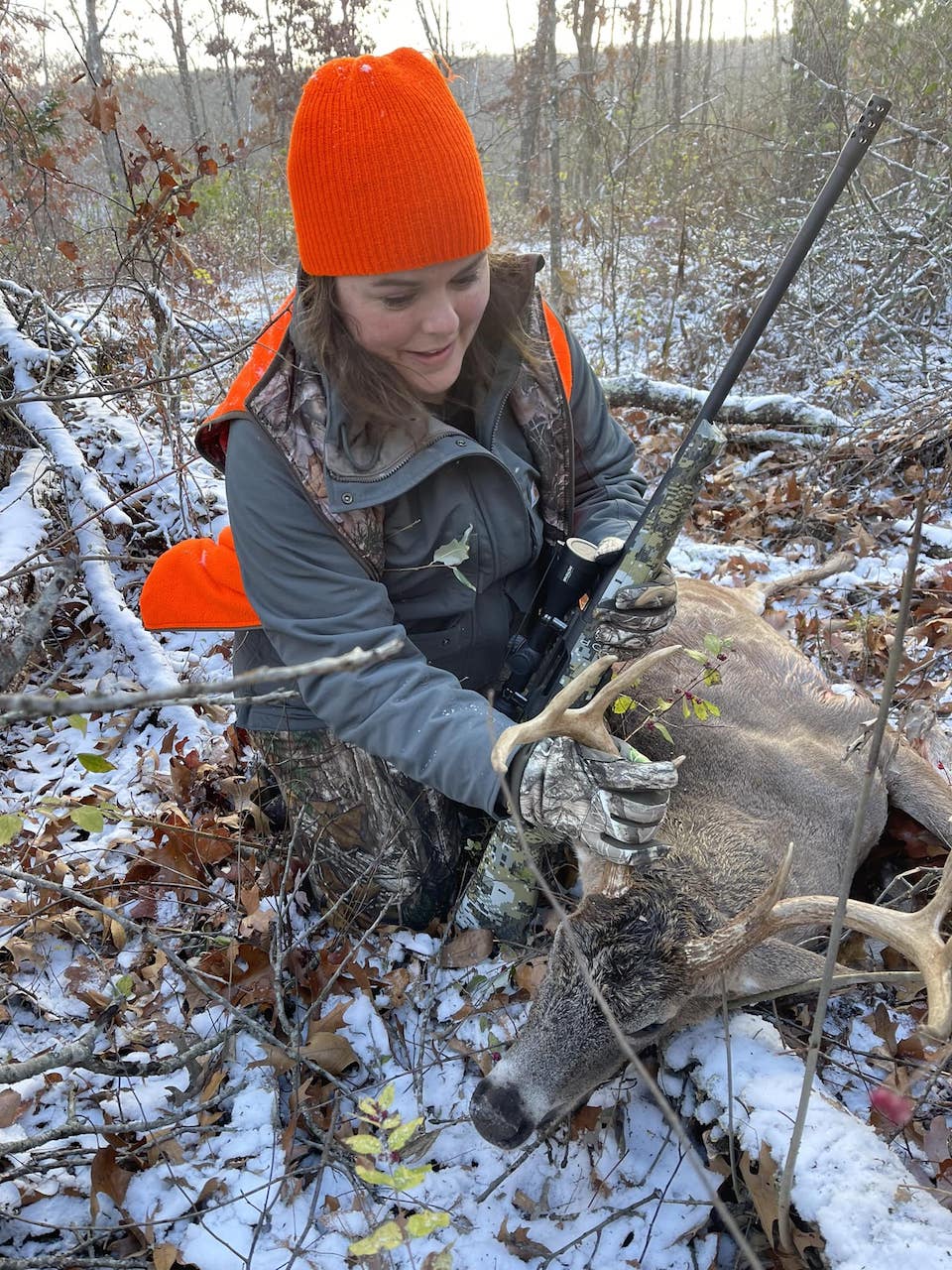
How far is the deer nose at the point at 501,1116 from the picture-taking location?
235 cm

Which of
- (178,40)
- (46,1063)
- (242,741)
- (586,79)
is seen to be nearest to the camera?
(46,1063)

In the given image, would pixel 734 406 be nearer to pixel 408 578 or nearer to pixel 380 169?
pixel 408 578

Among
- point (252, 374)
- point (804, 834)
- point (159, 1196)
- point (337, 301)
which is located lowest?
point (159, 1196)

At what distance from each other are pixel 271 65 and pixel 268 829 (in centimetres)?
1532

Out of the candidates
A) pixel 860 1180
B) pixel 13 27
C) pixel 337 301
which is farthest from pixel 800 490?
pixel 13 27

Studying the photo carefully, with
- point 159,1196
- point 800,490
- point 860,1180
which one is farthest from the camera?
point 800,490

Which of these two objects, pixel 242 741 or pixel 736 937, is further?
pixel 242 741

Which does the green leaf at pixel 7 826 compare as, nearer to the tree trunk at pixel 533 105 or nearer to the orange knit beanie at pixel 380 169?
the orange knit beanie at pixel 380 169

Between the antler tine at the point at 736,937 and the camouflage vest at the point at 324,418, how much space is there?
147 centimetres

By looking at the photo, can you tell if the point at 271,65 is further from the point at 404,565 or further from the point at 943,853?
the point at 943,853

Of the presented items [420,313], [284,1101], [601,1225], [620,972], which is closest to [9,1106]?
[284,1101]

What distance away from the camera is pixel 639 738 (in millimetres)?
3408

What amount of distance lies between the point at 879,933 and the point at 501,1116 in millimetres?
1079

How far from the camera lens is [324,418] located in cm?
272
